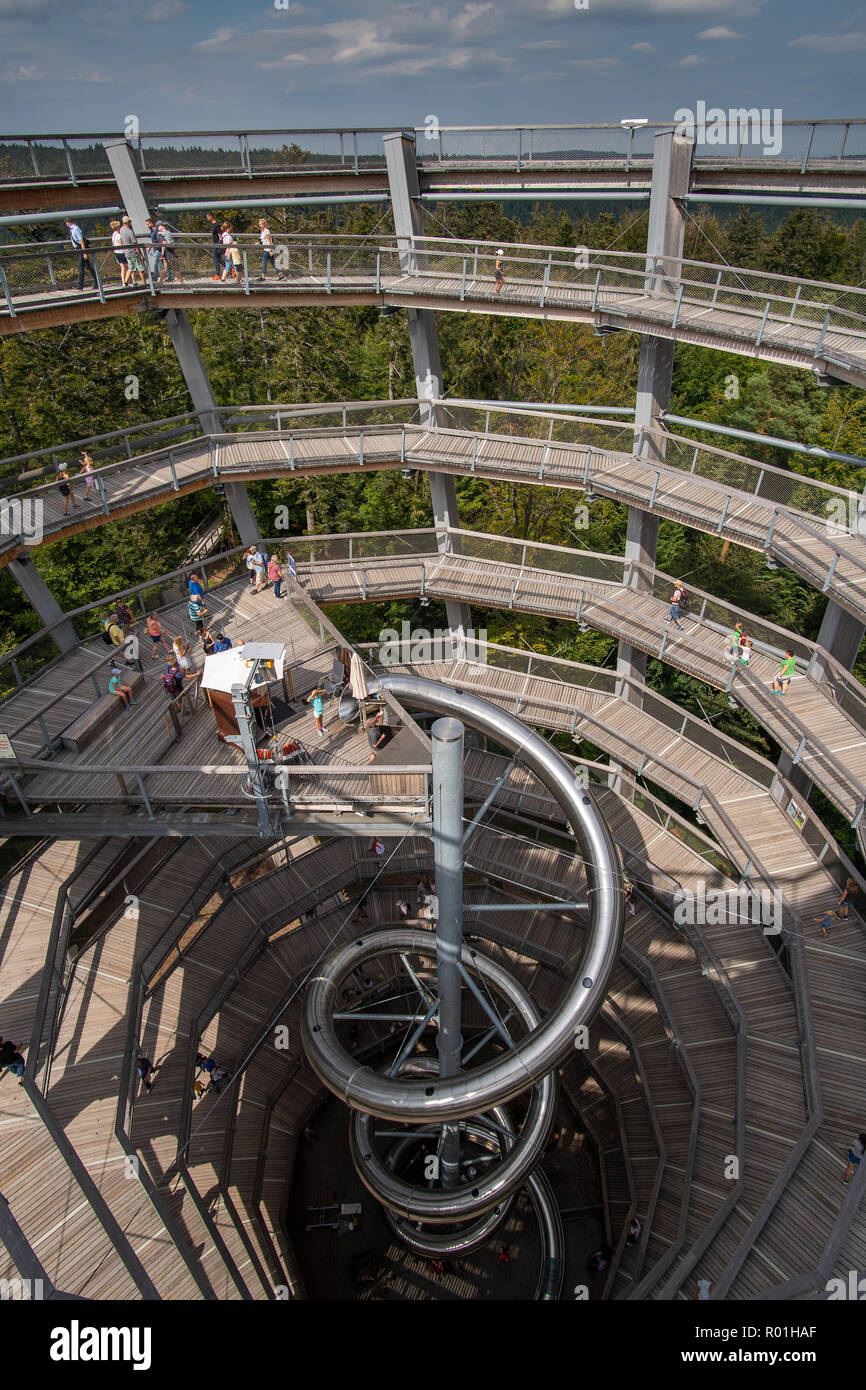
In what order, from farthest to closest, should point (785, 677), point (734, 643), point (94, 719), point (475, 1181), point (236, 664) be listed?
point (734, 643), point (785, 677), point (94, 719), point (475, 1181), point (236, 664)

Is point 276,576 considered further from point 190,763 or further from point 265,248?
point 265,248

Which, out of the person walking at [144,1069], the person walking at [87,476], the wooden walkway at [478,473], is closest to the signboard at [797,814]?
the wooden walkway at [478,473]

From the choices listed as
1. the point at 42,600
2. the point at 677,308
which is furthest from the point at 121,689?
the point at 677,308

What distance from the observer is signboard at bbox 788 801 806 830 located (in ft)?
69.7

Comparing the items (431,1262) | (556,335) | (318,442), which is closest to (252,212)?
(556,335)

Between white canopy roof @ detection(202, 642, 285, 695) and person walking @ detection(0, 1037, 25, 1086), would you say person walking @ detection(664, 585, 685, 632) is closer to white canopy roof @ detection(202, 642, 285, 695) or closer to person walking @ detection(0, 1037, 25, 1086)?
white canopy roof @ detection(202, 642, 285, 695)

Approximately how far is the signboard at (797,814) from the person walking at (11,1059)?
18311 millimetres

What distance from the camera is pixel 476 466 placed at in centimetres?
2345

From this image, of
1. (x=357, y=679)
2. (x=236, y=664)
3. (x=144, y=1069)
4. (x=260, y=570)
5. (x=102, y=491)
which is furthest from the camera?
(x=260, y=570)

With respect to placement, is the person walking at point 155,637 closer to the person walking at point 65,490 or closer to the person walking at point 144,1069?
the person walking at point 65,490

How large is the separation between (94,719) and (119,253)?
472 inches

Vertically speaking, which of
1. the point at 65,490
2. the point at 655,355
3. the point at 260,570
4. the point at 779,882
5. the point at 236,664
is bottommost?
the point at 779,882

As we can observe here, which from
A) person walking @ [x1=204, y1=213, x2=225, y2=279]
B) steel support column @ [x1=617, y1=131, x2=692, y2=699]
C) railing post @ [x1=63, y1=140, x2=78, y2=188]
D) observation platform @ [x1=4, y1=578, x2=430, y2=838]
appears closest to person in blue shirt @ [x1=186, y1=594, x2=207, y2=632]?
observation platform @ [x1=4, y1=578, x2=430, y2=838]

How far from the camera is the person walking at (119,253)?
20.5m
